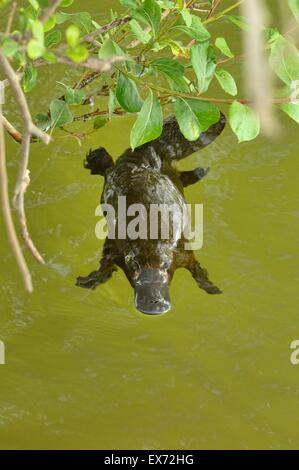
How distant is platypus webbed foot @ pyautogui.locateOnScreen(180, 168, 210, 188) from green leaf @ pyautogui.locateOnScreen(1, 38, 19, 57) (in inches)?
85.4

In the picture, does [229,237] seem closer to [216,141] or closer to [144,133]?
[216,141]

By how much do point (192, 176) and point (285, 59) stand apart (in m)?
1.70

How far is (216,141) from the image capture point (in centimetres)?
366

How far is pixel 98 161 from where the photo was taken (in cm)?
349

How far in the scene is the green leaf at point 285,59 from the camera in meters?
1.73

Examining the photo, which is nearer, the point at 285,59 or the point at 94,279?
the point at 285,59

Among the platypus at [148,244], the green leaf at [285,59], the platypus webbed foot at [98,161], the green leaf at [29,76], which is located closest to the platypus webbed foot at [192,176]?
the platypus at [148,244]

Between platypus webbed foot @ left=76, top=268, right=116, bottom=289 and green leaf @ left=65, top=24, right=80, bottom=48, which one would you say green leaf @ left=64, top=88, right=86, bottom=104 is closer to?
platypus webbed foot @ left=76, top=268, right=116, bottom=289

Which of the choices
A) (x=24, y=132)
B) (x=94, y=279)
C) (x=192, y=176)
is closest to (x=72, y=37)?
(x=24, y=132)

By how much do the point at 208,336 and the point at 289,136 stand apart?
1277 millimetres

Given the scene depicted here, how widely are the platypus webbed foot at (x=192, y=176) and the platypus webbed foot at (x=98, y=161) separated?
338 mm

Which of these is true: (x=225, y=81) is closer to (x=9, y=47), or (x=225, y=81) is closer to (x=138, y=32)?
(x=138, y=32)

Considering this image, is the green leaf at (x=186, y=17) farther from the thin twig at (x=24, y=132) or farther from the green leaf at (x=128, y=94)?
the thin twig at (x=24, y=132)
